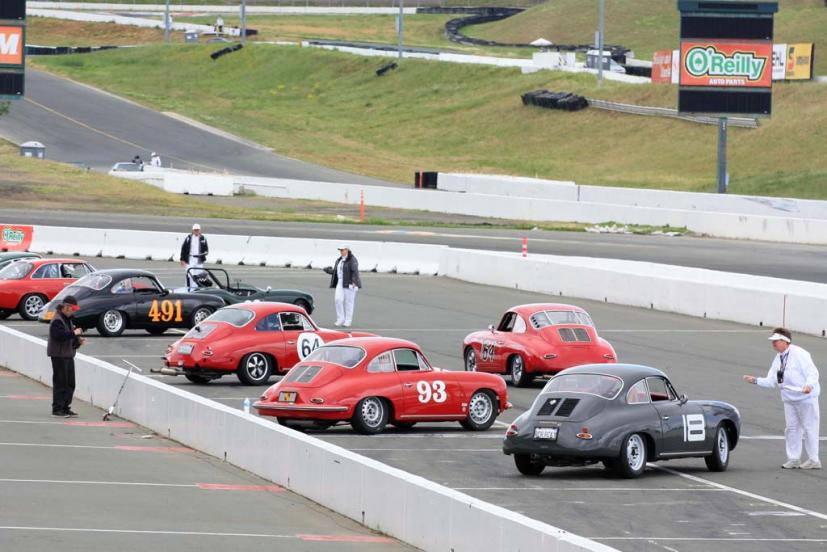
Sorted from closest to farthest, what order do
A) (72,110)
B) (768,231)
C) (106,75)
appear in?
(768,231) → (72,110) → (106,75)

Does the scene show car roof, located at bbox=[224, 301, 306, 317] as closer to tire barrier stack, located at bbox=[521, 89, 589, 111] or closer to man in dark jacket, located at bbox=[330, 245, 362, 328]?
man in dark jacket, located at bbox=[330, 245, 362, 328]

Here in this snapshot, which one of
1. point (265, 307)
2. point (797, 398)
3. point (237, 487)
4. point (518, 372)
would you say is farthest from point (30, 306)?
point (797, 398)

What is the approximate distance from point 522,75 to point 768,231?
50.9 metres

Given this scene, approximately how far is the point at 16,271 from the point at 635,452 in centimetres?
1931

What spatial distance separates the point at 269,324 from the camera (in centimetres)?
2280

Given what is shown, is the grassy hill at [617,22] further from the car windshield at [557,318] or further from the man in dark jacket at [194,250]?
the car windshield at [557,318]

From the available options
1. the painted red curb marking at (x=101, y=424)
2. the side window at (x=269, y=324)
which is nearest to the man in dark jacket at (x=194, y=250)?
the side window at (x=269, y=324)

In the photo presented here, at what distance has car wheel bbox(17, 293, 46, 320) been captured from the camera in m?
31.1

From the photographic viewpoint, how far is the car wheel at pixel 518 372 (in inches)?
899

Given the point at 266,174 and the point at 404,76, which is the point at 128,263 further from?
the point at 404,76

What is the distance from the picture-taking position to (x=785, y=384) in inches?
637

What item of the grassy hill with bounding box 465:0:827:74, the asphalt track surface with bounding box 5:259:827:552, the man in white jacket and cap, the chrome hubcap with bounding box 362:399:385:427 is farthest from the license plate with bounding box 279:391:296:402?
the grassy hill with bounding box 465:0:827:74

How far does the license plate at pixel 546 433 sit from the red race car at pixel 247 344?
7129mm

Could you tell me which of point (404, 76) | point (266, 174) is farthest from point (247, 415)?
point (404, 76)
